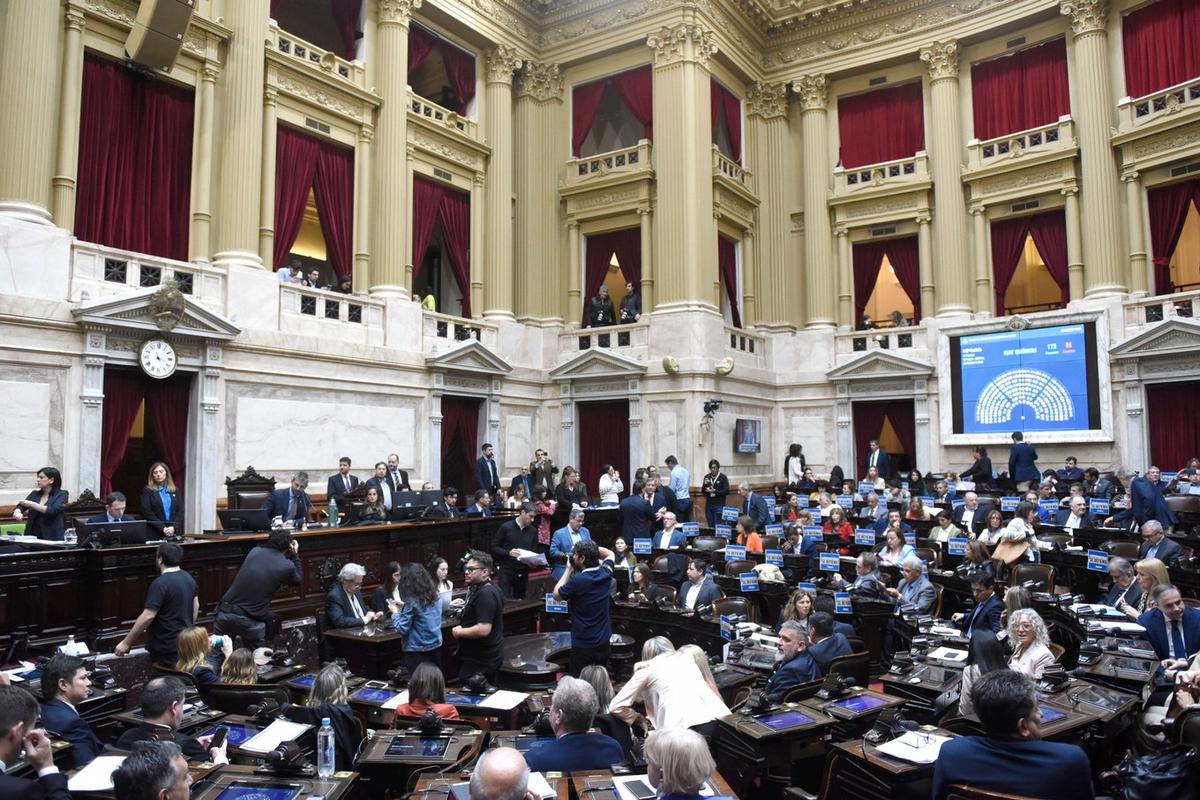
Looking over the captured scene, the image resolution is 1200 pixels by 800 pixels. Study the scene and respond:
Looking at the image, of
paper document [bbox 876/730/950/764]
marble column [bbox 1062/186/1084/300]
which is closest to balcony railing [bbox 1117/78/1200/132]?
marble column [bbox 1062/186/1084/300]

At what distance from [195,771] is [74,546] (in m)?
6.04

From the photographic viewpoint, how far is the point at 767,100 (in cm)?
2150

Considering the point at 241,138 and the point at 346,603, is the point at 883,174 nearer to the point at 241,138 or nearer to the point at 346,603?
the point at 241,138

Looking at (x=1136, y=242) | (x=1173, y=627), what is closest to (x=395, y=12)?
(x=1136, y=242)

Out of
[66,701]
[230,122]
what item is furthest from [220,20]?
[66,701]

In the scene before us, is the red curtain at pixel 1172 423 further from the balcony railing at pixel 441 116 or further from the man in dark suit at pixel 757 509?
the balcony railing at pixel 441 116

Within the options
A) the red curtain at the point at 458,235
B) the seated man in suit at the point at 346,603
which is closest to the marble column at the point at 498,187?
the red curtain at the point at 458,235

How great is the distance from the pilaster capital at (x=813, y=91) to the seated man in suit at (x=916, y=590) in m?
15.8

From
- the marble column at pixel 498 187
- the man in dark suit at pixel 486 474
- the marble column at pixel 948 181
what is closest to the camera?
the man in dark suit at pixel 486 474

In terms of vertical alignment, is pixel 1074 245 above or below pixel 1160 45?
below

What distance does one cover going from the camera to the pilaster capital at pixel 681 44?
18.3 metres

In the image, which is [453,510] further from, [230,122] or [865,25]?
[865,25]

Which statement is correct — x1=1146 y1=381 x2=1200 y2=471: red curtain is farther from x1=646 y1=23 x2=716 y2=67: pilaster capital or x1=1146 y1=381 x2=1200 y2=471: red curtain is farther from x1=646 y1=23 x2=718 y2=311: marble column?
x1=646 y1=23 x2=716 y2=67: pilaster capital

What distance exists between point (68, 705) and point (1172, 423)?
1838cm
